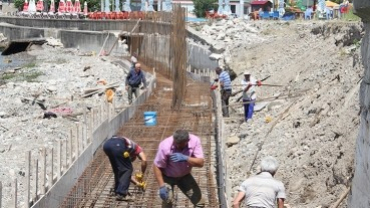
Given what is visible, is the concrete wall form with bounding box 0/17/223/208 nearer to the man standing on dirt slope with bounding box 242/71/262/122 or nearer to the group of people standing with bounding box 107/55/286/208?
the group of people standing with bounding box 107/55/286/208

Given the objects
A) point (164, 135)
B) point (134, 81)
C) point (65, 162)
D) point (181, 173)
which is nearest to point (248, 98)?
point (164, 135)

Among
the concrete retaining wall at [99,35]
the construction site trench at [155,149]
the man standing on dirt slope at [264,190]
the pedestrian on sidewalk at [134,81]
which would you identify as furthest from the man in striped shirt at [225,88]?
the man standing on dirt slope at [264,190]

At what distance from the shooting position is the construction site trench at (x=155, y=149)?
34.3 feet

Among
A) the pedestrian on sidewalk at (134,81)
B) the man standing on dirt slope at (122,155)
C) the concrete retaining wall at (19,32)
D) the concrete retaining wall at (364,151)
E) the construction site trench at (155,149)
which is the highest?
the concrete retaining wall at (364,151)

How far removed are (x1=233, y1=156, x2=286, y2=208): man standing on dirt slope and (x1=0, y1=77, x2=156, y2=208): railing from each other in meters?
2.99

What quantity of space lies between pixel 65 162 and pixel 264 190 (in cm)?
514

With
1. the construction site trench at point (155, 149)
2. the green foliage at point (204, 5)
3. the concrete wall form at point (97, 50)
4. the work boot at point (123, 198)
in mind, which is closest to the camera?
the work boot at point (123, 198)

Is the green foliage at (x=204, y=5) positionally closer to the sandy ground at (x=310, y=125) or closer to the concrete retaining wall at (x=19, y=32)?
the concrete retaining wall at (x=19, y=32)

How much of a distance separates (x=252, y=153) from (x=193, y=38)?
24.0 m

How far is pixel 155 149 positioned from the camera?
13.9 metres

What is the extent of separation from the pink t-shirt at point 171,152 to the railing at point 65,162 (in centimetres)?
169

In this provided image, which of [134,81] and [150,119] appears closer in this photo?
[150,119]

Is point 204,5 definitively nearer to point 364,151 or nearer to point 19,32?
point 19,32

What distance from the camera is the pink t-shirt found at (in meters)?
7.97
